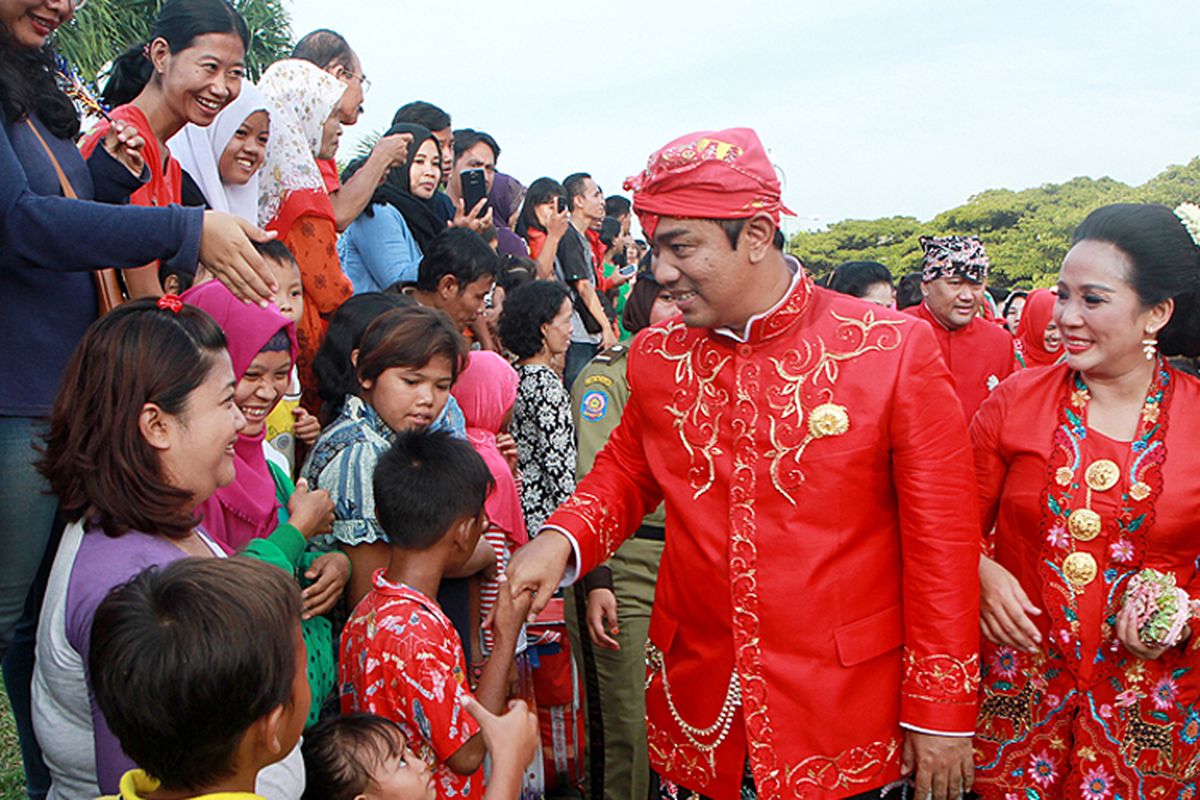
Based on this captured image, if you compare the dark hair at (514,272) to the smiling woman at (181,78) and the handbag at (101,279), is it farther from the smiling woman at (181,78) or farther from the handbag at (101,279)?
the handbag at (101,279)

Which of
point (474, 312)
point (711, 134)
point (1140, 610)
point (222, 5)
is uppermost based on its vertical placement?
point (222, 5)

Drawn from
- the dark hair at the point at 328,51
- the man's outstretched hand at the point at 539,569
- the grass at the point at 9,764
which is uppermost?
the dark hair at the point at 328,51

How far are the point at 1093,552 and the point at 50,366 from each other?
8.90 ft

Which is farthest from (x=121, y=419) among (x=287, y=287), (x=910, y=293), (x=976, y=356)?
(x=910, y=293)

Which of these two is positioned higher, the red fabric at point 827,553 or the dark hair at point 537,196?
the dark hair at point 537,196

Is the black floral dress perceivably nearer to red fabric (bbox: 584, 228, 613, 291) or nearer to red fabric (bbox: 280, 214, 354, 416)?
red fabric (bbox: 280, 214, 354, 416)

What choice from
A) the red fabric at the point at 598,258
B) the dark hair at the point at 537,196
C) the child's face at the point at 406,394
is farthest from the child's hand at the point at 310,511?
the red fabric at the point at 598,258

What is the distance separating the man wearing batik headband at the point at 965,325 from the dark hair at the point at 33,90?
467cm

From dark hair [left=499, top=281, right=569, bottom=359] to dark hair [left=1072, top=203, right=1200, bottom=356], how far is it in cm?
263

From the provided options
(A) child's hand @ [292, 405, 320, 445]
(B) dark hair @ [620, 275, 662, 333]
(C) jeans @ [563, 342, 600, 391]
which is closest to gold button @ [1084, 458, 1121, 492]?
(B) dark hair @ [620, 275, 662, 333]

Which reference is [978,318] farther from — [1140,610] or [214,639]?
[214,639]

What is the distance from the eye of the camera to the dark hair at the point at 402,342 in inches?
138

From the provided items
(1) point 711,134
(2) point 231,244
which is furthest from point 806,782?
(2) point 231,244

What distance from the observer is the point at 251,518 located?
9.62ft
